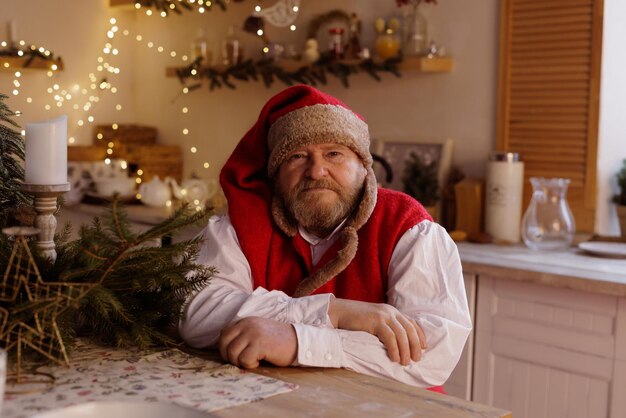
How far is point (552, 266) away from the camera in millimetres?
2629

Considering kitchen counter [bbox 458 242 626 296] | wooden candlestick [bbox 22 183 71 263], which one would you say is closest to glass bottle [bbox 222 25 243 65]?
kitchen counter [bbox 458 242 626 296]

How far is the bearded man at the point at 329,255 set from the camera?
→ 163cm

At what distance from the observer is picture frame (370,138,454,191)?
133 inches

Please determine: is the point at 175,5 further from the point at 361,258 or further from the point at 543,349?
the point at 361,258

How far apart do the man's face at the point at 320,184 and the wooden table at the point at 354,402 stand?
0.53 m

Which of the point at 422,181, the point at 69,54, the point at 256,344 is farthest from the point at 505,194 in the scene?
the point at 69,54

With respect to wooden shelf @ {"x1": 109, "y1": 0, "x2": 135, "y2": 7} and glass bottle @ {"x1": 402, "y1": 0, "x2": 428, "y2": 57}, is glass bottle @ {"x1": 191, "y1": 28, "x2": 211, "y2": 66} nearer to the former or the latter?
wooden shelf @ {"x1": 109, "y1": 0, "x2": 135, "y2": 7}

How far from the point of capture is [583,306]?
2.52 meters

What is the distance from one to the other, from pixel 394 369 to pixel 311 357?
190 millimetres

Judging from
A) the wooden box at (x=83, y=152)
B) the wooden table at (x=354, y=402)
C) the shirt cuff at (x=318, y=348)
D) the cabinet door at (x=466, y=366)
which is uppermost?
the wooden box at (x=83, y=152)

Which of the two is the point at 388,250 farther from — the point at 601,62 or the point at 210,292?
the point at 601,62

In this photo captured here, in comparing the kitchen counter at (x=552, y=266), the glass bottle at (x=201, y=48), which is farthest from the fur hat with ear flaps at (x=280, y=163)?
the glass bottle at (x=201, y=48)

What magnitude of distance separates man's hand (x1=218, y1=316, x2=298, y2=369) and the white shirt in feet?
0.07

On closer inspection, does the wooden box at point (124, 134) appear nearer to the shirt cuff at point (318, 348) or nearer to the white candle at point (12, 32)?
the white candle at point (12, 32)
